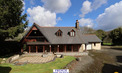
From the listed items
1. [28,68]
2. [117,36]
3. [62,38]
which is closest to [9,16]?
[28,68]

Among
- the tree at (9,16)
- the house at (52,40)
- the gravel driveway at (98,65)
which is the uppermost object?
the tree at (9,16)

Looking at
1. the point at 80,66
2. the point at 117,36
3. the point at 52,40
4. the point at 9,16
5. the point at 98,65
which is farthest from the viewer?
the point at 117,36

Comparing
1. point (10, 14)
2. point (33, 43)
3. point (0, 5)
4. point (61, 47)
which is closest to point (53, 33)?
point (61, 47)

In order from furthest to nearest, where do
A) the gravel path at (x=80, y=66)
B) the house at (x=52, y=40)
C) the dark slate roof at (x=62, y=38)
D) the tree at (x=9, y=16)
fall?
1. the dark slate roof at (x=62, y=38)
2. the house at (x=52, y=40)
3. the tree at (x=9, y=16)
4. the gravel path at (x=80, y=66)

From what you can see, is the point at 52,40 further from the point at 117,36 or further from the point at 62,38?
the point at 117,36

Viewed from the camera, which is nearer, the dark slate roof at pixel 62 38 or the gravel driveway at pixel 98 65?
the gravel driveway at pixel 98 65

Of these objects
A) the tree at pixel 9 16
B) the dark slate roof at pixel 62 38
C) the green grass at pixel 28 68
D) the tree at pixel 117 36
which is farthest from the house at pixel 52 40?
the tree at pixel 117 36

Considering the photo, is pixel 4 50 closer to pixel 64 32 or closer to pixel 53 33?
pixel 53 33

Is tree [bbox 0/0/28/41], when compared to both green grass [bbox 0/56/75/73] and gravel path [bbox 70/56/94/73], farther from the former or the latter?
gravel path [bbox 70/56/94/73]

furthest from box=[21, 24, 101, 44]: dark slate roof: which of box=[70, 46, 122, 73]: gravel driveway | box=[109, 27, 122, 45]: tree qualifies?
box=[109, 27, 122, 45]: tree

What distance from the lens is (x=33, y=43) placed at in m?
16.5

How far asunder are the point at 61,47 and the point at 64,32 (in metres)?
4.87

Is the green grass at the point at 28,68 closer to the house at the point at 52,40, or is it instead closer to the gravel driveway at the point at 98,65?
the gravel driveway at the point at 98,65

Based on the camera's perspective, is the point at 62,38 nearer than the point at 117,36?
Yes
